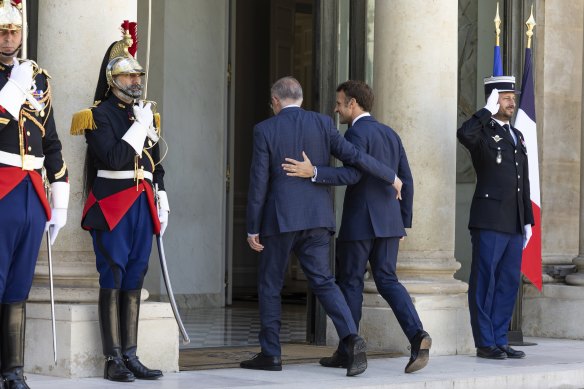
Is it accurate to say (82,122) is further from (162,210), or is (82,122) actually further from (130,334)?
(130,334)

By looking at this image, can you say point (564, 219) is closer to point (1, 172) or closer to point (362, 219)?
point (362, 219)

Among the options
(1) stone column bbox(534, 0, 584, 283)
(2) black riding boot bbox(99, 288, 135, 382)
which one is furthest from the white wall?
(2) black riding boot bbox(99, 288, 135, 382)

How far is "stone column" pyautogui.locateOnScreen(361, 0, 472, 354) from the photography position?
9.50m

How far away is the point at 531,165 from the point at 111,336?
4.29m

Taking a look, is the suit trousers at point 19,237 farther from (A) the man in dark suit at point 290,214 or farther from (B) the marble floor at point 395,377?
(A) the man in dark suit at point 290,214

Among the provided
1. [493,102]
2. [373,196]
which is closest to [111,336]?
[373,196]

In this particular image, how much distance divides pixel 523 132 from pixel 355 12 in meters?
1.61

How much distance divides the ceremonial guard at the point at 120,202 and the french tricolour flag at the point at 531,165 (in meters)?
3.87

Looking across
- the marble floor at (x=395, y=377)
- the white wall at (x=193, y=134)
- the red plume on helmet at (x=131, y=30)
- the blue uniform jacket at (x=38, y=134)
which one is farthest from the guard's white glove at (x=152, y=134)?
the white wall at (x=193, y=134)

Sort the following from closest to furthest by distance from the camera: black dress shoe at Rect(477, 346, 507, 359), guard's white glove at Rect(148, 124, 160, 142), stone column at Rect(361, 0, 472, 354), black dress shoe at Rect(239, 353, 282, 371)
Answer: guard's white glove at Rect(148, 124, 160, 142)
black dress shoe at Rect(239, 353, 282, 371)
black dress shoe at Rect(477, 346, 507, 359)
stone column at Rect(361, 0, 472, 354)

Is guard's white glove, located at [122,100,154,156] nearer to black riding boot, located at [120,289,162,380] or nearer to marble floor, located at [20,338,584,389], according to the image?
black riding boot, located at [120,289,162,380]

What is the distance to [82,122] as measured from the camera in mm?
7293

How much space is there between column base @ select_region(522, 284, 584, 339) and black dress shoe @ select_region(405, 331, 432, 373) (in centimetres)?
353

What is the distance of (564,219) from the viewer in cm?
1181
